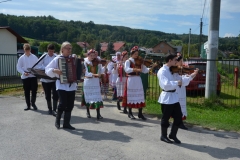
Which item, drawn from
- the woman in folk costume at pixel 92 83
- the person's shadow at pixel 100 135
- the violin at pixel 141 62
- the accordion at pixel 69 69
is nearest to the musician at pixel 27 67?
the woman in folk costume at pixel 92 83

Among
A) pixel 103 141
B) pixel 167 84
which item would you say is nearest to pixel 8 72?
pixel 103 141

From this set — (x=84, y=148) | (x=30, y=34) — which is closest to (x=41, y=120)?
(x=84, y=148)

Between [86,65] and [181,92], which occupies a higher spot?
[86,65]

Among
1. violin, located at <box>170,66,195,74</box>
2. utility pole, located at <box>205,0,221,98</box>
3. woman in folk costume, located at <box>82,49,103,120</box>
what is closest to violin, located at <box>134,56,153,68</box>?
woman in folk costume, located at <box>82,49,103,120</box>

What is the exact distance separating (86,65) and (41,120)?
1.87 meters

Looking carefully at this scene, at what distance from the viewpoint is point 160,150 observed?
550 centimetres

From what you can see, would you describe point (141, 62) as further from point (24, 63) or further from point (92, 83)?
point (24, 63)

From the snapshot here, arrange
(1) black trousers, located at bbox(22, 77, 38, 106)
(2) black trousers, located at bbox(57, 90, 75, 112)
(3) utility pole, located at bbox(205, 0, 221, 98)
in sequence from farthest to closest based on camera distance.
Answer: (3) utility pole, located at bbox(205, 0, 221, 98) → (1) black trousers, located at bbox(22, 77, 38, 106) → (2) black trousers, located at bbox(57, 90, 75, 112)

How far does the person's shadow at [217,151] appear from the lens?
17.4 feet

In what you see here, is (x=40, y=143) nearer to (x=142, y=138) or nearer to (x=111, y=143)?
(x=111, y=143)

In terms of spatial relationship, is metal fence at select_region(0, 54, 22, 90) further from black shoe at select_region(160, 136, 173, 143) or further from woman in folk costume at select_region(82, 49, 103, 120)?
black shoe at select_region(160, 136, 173, 143)

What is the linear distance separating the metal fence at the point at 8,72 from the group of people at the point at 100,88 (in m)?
5.05

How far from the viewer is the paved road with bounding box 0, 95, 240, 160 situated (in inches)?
205

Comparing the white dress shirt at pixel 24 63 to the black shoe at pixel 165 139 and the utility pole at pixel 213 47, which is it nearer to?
the black shoe at pixel 165 139
